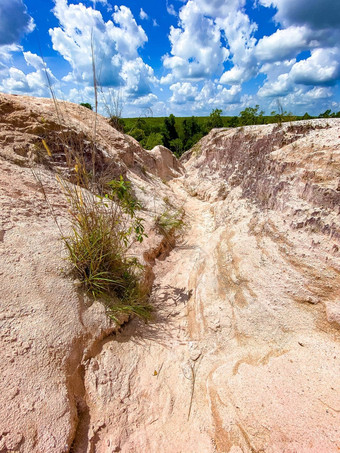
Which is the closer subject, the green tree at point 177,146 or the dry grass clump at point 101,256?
the dry grass clump at point 101,256

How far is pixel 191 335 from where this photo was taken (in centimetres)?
233

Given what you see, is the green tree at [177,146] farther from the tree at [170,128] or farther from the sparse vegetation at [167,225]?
the sparse vegetation at [167,225]

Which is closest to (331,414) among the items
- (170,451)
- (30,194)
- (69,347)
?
(170,451)

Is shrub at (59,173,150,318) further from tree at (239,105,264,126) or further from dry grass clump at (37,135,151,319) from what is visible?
tree at (239,105,264,126)

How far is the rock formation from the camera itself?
149 centimetres

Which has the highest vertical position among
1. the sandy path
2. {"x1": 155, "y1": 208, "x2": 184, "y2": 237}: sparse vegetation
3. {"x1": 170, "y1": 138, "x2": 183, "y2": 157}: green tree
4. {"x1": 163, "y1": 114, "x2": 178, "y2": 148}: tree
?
{"x1": 163, "y1": 114, "x2": 178, "y2": 148}: tree

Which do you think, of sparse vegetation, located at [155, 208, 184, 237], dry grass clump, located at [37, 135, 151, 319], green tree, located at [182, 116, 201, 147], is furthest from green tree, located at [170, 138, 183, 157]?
dry grass clump, located at [37, 135, 151, 319]

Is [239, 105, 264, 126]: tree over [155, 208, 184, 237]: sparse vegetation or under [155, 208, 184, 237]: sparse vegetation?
over

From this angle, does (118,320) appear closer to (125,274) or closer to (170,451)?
(125,274)

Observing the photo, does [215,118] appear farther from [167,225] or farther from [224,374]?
[224,374]

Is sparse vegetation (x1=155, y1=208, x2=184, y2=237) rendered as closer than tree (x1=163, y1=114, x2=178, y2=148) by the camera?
Yes

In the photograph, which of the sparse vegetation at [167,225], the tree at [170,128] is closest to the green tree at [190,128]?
the tree at [170,128]

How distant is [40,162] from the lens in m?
3.77

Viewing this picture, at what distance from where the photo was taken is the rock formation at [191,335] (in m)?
1.49
